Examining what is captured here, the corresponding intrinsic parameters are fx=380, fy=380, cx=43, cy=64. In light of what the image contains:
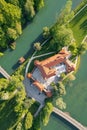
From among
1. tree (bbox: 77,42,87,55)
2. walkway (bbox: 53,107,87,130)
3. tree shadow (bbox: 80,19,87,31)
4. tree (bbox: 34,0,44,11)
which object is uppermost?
tree (bbox: 34,0,44,11)

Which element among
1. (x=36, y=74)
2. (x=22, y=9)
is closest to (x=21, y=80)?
(x=36, y=74)

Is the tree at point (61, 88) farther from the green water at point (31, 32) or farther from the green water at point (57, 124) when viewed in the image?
the green water at point (31, 32)

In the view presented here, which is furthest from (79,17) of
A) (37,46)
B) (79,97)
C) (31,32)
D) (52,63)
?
(79,97)

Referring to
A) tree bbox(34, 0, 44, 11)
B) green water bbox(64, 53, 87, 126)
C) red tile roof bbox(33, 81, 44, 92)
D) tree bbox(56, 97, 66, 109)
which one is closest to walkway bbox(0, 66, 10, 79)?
red tile roof bbox(33, 81, 44, 92)

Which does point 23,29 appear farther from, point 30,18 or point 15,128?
point 15,128

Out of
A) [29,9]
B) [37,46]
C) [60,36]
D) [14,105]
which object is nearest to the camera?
[60,36]

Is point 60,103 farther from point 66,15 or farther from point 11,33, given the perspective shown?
point 66,15

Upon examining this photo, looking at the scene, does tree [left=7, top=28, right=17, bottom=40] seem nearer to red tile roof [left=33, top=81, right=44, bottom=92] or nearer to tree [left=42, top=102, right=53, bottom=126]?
red tile roof [left=33, top=81, right=44, bottom=92]
